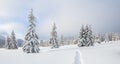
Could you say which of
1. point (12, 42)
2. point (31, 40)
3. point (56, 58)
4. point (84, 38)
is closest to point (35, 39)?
point (31, 40)

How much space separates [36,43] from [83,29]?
95.1ft

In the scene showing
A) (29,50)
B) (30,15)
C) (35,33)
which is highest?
(30,15)

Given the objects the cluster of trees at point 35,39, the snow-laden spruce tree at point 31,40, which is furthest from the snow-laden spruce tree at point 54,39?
the snow-laden spruce tree at point 31,40

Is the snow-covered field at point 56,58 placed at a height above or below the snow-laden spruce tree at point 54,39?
below

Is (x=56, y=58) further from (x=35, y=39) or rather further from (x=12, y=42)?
(x=12, y=42)

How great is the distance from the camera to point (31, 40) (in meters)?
36.2

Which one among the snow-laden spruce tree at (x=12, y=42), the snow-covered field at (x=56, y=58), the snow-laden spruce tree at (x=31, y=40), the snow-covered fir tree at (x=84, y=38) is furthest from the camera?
the snow-laden spruce tree at (x=12, y=42)

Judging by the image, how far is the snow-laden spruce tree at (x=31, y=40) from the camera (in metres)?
36.0

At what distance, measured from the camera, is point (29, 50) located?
118 feet

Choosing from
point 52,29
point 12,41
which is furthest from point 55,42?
point 12,41

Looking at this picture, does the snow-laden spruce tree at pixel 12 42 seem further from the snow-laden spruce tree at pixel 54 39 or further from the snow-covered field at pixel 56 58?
the snow-covered field at pixel 56 58

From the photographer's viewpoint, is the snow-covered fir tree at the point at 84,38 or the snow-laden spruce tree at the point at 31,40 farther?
the snow-covered fir tree at the point at 84,38

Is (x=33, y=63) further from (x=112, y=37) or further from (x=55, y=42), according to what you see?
(x=112, y=37)

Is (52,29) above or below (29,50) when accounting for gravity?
above
